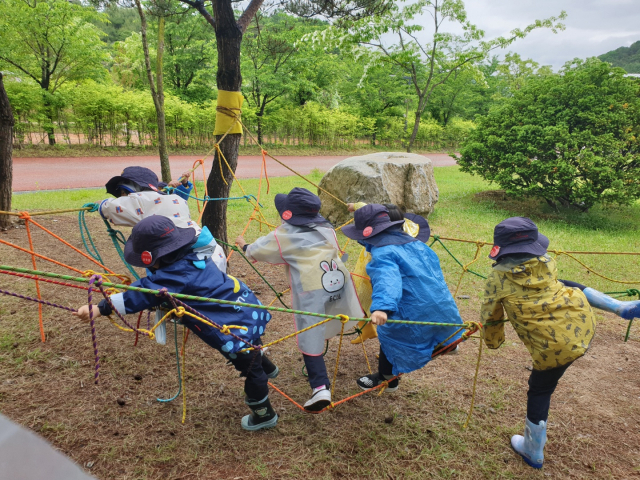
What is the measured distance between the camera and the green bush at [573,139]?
678cm

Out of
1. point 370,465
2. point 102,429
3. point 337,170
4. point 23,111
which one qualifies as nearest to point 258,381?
point 370,465

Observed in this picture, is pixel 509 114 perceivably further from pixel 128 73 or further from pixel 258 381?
pixel 128 73

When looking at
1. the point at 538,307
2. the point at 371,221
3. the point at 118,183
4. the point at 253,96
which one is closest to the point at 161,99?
the point at 118,183

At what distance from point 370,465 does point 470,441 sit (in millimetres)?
637

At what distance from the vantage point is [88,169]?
10.9 meters

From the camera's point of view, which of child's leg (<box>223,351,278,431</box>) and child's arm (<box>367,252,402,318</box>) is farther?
child's leg (<box>223,351,278,431</box>)

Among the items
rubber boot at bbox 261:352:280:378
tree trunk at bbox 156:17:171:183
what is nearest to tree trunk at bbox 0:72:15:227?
tree trunk at bbox 156:17:171:183

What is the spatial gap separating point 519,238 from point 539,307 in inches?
13.7

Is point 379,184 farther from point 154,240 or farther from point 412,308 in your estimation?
point 154,240

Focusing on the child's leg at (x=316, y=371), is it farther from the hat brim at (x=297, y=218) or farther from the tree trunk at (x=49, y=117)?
the tree trunk at (x=49, y=117)

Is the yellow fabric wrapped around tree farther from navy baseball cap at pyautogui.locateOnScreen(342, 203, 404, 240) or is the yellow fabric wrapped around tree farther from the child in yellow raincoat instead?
the child in yellow raincoat

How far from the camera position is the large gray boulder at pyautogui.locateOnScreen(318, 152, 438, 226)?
20.0 ft

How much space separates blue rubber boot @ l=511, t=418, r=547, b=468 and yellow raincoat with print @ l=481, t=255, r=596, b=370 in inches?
13.1

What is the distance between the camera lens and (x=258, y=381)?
221cm
